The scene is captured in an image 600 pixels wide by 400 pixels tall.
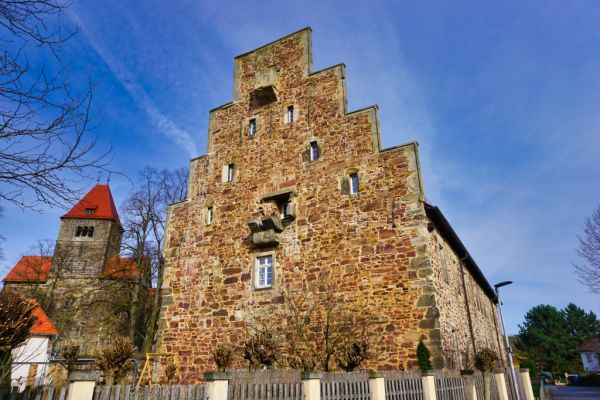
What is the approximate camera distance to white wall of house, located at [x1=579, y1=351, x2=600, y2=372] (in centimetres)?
5166

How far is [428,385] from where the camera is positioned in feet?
27.9

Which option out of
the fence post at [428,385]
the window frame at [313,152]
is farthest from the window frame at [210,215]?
the fence post at [428,385]

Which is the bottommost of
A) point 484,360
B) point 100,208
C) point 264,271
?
point 484,360

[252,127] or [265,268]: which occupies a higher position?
[252,127]

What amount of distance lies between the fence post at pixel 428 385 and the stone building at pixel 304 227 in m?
1.38

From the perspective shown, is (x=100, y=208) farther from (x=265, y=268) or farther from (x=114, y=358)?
(x=114, y=358)

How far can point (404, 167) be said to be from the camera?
12.2 metres

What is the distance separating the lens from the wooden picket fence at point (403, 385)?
320 inches

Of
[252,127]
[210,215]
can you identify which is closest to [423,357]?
[210,215]

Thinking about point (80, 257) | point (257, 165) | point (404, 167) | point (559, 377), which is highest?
point (80, 257)

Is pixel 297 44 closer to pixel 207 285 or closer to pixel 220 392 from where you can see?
pixel 207 285

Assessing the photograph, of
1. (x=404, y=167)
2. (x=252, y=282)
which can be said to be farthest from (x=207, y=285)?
(x=404, y=167)

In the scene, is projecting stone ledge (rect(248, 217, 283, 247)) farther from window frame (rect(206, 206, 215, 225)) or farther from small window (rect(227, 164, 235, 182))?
small window (rect(227, 164, 235, 182))

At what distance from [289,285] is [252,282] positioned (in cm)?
144
